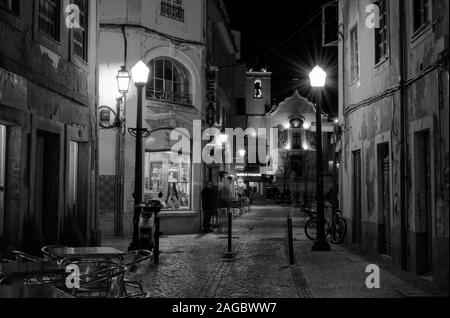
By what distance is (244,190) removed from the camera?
61188mm

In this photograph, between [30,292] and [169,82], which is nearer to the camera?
[30,292]

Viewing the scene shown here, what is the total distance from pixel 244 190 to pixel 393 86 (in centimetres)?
4858

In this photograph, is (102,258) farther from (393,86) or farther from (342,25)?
(342,25)

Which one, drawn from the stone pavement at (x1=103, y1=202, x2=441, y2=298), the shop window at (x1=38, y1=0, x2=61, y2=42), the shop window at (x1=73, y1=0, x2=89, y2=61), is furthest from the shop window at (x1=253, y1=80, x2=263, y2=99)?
the shop window at (x1=38, y1=0, x2=61, y2=42)

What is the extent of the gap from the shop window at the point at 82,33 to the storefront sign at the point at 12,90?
393cm

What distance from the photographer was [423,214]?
11.4 m

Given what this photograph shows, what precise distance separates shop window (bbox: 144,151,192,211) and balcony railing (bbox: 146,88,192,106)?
6.51 ft

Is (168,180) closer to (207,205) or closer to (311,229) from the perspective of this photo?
(207,205)

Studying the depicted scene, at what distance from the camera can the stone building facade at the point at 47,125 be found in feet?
34.2

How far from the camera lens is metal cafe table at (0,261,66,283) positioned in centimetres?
620

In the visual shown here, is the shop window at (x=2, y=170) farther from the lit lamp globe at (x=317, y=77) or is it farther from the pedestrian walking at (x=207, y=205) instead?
the pedestrian walking at (x=207, y=205)

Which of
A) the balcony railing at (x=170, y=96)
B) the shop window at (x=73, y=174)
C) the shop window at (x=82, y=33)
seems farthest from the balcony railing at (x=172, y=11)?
the shop window at (x=73, y=174)

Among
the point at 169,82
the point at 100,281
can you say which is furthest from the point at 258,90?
the point at 100,281

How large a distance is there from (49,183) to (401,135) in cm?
743
